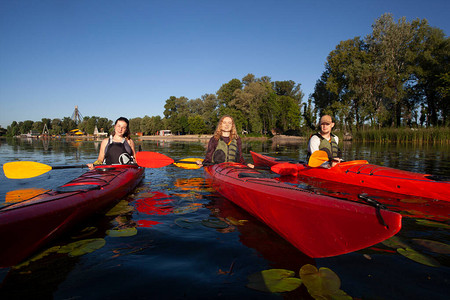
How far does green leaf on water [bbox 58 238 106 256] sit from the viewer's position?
7.91 ft

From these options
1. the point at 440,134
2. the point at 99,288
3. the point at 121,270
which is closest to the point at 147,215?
the point at 121,270

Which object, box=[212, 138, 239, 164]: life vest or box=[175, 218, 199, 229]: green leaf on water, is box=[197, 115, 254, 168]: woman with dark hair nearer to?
box=[212, 138, 239, 164]: life vest

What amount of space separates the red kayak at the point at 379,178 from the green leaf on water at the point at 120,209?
11.1 ft

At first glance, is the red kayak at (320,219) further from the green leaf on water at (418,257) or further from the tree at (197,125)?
the tree at (197,125)

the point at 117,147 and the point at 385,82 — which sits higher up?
the point at 385,82

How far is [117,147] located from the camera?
17.3ft

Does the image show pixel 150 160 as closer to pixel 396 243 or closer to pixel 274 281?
pixel 274 281

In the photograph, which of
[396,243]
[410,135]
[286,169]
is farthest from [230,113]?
[396,243]

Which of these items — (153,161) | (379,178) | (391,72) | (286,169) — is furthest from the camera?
(391,72)

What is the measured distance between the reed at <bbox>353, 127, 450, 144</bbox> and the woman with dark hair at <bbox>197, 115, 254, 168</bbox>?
20063mm

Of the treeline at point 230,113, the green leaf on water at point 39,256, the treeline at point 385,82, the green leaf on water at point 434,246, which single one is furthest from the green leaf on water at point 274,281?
the treeline at point 230,113

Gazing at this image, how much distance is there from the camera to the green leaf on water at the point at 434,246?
2.45 m

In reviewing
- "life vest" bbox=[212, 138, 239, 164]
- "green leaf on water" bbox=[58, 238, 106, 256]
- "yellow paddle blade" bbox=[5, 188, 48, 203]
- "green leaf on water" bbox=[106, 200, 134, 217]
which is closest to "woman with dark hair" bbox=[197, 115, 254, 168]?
"life vest" bbox=[212, 138, 239, 164]

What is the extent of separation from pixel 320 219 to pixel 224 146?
11.5ft
